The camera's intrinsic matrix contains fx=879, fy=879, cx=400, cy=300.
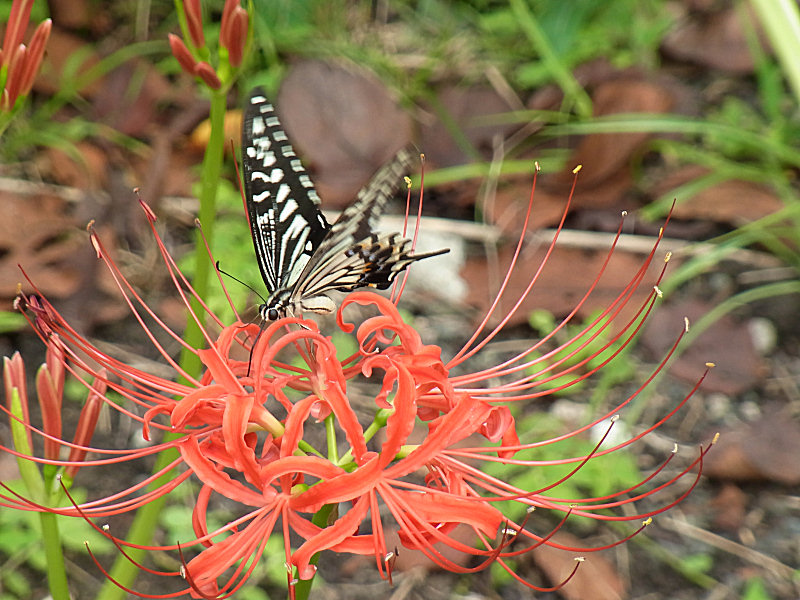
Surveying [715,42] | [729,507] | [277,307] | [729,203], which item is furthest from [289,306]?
[715,42]

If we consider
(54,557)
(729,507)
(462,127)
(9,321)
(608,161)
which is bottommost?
(729,507)

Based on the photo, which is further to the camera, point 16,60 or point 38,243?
point 38,243

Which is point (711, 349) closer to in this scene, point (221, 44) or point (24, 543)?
point (221, 44)

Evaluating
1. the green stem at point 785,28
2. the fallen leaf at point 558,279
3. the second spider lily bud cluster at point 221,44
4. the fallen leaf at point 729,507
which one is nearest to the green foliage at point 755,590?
the fallen leaf at point 729,507

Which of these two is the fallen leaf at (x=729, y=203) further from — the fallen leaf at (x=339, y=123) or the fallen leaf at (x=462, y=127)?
the fallen leaf at (x=339, y=123)

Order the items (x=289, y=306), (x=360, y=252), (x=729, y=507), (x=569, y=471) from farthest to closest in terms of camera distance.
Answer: (x=729, y=507) < (x=569, y=471) < (x=289, y=306) < (x=360, y=252)

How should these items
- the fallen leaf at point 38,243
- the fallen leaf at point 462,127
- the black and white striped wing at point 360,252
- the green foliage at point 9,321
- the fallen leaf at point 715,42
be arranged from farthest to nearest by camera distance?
the fallen leaf at point 715,42 → the fallen leaf at point 462,127 → the fallen leaf at point 38,243 → the green foliage at point 9,321 → the black and white striped wing at point 360,252

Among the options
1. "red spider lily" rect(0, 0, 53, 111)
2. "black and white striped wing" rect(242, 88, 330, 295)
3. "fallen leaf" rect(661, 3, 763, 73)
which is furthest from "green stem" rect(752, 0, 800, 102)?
"fallen leaf" rect(661, 3, 763, 73)
